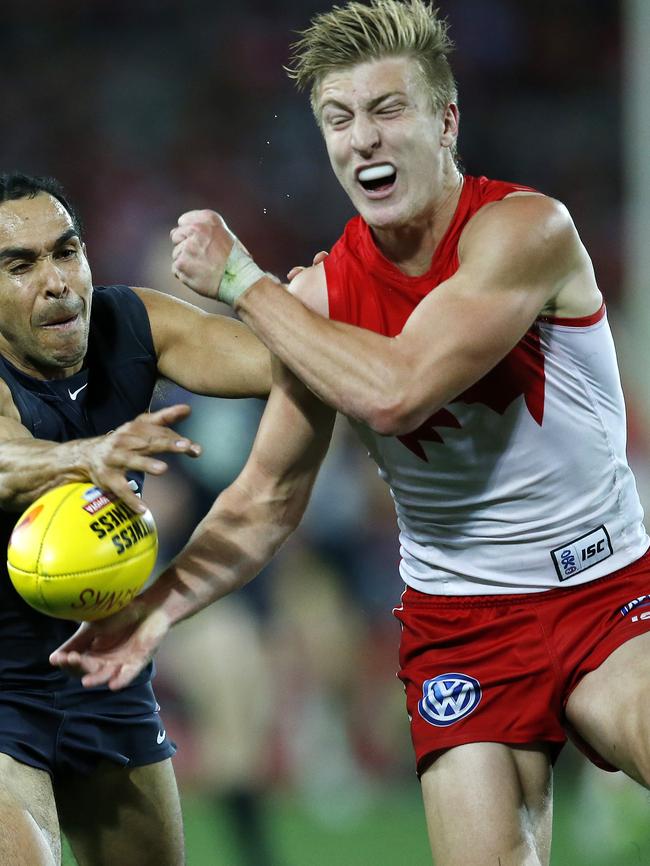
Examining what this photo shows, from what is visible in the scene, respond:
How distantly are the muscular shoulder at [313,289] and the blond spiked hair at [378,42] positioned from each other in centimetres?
42

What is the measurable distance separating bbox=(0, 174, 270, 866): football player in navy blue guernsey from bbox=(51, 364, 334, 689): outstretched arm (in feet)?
0.93

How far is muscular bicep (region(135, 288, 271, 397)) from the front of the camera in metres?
3.98

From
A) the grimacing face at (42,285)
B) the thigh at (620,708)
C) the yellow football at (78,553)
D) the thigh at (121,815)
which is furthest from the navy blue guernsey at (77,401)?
the thigh at (620,708)

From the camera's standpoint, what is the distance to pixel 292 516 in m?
3.70

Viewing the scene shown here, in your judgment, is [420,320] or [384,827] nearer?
[420,320]

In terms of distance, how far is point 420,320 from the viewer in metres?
3.07

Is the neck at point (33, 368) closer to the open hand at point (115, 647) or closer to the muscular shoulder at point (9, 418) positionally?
the muscular shoulder at point (9, 418)

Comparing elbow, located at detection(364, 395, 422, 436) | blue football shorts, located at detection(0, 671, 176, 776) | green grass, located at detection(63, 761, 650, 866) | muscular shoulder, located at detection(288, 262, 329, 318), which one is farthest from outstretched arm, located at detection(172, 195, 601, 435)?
green grass, located at detection(63, 761, 650, 866)

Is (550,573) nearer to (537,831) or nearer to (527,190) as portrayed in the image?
(537,831)

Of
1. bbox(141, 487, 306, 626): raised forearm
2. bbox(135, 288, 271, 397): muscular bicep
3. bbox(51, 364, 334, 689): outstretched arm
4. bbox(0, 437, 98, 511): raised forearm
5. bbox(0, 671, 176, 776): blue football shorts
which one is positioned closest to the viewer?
bbox(0, 437, 98, 511): raised forearm

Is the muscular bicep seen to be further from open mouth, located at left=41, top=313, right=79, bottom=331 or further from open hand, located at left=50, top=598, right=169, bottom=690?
open hand, located at left=50, top=598, right=169, bottom=690

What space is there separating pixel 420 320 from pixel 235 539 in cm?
92

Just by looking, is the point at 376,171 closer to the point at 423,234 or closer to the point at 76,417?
the point at 423,234

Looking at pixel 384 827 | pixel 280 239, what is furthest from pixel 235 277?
pixel 280 239
